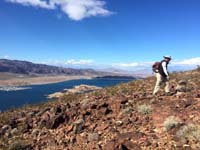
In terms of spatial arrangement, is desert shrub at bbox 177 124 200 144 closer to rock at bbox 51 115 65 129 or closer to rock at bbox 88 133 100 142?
rock at bbox 88 133 100 142

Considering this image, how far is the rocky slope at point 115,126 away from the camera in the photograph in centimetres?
1069

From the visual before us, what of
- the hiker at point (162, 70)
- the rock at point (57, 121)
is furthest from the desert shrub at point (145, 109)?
the rock at point (57, 121)

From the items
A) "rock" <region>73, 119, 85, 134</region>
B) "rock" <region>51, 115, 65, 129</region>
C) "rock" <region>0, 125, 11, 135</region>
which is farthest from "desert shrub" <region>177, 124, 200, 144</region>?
"rock" <region>0, 125, 11, 135</region>

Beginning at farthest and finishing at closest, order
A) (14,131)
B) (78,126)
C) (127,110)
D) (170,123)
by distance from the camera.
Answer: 1. (14,131)
2. (127,110)
3. (78,126)
4. (170,123)

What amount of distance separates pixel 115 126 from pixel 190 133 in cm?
338

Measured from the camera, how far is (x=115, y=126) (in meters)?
12.9

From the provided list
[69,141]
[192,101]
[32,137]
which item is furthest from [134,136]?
[32,137]

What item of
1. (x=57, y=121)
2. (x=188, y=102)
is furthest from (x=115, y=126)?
(x=188, y=102)

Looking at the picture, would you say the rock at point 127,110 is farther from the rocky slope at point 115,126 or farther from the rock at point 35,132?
the rock at point 35,132

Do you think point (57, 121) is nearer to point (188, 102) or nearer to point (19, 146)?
point (19, 146)

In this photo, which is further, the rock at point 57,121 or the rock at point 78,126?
the rock at point 57,121

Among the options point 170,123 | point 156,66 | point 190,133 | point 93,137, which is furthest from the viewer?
point 156,66

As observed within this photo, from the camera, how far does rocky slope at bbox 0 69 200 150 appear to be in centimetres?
1069

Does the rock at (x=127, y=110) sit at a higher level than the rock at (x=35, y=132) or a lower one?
higher
